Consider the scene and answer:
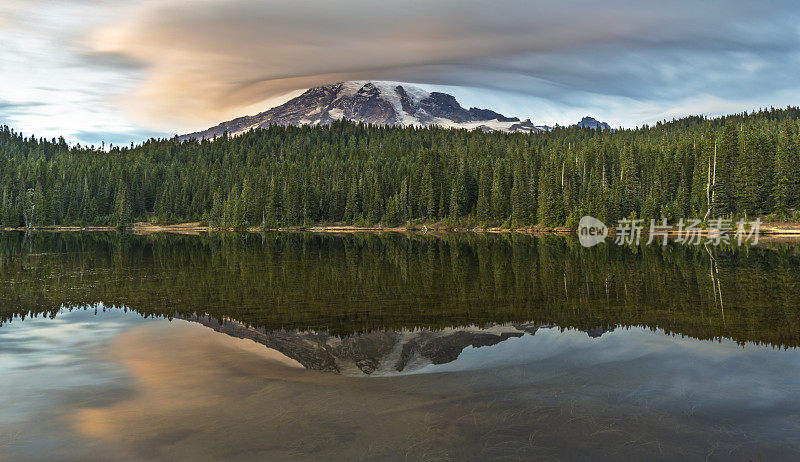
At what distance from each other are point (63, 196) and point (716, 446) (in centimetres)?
18863

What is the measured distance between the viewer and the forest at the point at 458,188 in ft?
323

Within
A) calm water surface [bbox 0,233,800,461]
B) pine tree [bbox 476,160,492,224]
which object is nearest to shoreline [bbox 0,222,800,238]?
pine tree [bbox 476,160,492,224]

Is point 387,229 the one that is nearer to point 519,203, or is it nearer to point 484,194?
point 484,194

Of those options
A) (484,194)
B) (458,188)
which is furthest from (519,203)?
(458,188)

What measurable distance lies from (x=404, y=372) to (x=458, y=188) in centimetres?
12141

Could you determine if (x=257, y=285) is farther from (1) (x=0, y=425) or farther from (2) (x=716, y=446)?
(2) (x=716, y=446)

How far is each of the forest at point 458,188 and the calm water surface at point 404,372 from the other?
83122mm

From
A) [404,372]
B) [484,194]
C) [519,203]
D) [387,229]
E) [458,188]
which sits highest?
[458,188]

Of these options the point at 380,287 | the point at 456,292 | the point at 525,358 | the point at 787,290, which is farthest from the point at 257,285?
the point at 787,290

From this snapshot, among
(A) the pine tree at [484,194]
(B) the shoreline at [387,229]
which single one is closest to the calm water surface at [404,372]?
(B) the shoreline at [387,229]

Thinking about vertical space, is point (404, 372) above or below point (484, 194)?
below

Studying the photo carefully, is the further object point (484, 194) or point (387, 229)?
point (387, 229)

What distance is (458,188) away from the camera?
132250mm

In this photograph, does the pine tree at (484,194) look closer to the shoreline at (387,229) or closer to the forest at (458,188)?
the forest at (458,188)
